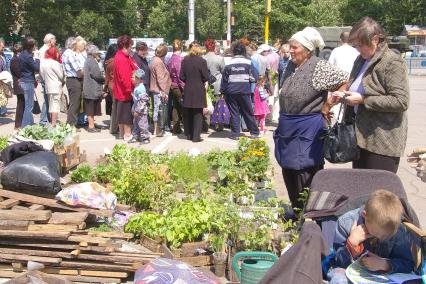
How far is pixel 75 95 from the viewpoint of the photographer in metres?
11.4

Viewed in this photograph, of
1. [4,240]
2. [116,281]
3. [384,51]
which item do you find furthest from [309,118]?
[4,240]

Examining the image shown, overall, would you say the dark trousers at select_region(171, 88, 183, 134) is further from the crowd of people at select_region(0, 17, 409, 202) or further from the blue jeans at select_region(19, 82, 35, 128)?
the blue jeans at select_region(19, 82, 35, 128)

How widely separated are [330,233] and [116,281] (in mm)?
1847

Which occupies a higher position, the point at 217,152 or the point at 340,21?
the point at 340,21

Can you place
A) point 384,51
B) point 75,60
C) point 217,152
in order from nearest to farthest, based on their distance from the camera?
1. point 384,51
2. point 217,152
3. point 75,60

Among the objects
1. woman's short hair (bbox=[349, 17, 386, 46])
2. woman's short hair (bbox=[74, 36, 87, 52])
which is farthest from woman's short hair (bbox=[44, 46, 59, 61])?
woman's short hair (bbox=[349, 17, 386, 46])

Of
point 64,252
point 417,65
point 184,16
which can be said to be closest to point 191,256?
point 64,252

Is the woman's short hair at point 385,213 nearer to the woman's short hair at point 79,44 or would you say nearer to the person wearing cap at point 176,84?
the person wearing cap at point 176,84

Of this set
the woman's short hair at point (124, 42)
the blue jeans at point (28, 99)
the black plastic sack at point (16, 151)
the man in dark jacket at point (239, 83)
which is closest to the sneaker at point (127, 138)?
the woman's short hair at point (124, 42)

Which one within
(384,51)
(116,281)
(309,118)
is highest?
(384,51)

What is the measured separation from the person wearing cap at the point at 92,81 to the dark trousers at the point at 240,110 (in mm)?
2547

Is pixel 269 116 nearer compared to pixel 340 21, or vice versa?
pixel 269 116

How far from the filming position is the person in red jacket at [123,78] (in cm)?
1029

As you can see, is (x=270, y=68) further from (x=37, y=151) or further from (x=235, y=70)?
(x=37, y=151)
